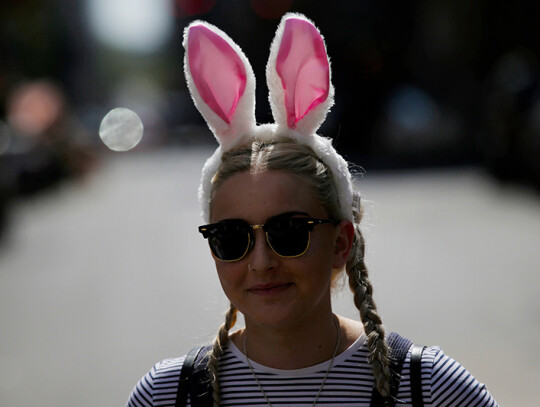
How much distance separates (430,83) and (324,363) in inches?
944

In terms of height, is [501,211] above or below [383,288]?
below

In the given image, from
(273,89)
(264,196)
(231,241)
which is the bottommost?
(231,241)

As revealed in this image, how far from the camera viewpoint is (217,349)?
7.51ft

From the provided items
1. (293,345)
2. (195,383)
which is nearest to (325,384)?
(293,345)

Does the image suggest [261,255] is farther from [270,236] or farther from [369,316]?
[369,316]

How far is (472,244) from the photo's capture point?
974 cm

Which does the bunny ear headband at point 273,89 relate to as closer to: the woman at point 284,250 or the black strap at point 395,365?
the woman at point 284,250

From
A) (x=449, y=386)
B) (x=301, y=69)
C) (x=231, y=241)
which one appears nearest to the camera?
(x=449, y=386)

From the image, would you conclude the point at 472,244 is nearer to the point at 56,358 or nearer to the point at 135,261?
the point at 135,261

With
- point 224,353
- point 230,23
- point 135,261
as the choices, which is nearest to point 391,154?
point 135,261

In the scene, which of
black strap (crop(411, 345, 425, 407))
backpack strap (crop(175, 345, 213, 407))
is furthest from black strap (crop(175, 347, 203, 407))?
black strap (crop(411, 345, 425, 407))

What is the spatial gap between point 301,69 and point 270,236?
0.48m

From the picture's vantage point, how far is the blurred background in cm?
633

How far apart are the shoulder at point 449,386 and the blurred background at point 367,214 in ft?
2.68
